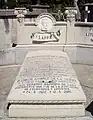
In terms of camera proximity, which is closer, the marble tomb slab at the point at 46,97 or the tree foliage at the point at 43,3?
the marble tomb slab at the point at 46,97

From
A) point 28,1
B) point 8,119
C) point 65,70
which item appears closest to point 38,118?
point 8,119

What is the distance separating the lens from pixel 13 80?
26.7ft

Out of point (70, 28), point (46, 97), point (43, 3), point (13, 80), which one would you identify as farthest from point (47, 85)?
point (43, 3)

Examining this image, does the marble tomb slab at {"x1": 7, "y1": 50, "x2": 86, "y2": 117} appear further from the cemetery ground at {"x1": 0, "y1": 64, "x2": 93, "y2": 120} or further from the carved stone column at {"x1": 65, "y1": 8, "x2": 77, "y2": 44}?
the carved stone column at {"x1": 65, "y1": 8, "x2": 77, "y2": 44}

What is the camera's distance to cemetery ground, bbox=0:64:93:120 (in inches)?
250

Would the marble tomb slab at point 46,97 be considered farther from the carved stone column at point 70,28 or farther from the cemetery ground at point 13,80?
the carved stone column at point 70,28

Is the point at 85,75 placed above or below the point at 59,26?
below

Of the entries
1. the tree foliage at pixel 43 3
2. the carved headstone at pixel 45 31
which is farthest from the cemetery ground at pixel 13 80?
the tree foliage at pixel 43 3

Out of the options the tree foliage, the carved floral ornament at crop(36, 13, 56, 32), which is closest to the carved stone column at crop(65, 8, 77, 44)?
the carved floral ornament at crop(36, 13, 56, 32)

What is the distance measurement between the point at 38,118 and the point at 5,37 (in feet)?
18.3

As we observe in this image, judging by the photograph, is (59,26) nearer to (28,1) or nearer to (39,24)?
(39,24)

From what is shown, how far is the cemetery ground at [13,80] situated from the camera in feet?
20.9

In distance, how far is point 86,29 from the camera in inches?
384

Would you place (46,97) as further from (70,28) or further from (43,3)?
(43,3)
